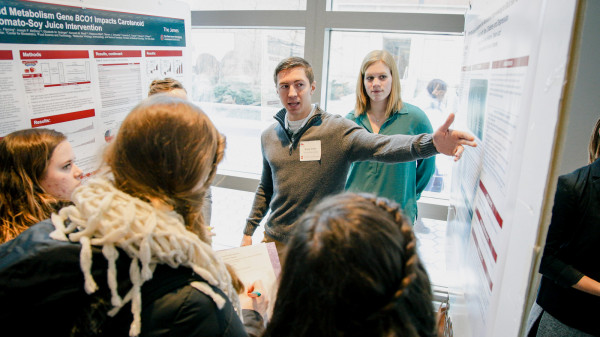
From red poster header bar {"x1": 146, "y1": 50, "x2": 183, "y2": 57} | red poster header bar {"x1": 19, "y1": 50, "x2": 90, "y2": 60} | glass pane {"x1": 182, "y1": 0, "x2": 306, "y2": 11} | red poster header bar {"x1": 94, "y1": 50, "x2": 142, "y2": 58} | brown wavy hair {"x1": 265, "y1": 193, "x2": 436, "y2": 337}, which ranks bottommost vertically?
brown wavy hair {"x1": 265, "y1": 193, "x2": 436, "y2": 337}

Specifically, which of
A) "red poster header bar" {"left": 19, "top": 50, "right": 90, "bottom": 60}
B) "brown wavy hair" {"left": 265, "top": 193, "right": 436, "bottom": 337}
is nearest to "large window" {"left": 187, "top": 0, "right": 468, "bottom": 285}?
"red poster header bar" {"left": 19, "top": 50, "right": 90, "bottom": 60}

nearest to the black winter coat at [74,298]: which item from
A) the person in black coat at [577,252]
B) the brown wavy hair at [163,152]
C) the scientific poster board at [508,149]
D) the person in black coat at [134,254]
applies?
the person in black coat at [134,254]

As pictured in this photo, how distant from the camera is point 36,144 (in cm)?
149

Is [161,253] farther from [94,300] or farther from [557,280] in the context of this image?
[557,280]

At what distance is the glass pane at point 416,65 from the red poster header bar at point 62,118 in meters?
1.84

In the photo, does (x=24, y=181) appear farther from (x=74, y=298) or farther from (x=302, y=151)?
(x=302, y=151)

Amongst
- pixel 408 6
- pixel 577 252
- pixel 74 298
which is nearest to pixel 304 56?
pixel 408 6

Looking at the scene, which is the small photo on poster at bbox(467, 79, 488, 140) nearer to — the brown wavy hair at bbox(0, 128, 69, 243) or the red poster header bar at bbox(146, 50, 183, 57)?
the brown wavy hair at bbox(0, 128, 69, 243)

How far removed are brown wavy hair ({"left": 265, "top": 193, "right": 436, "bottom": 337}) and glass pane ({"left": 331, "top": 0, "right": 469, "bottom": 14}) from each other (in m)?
2.37

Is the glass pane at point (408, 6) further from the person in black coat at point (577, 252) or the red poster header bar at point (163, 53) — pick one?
the person in black coat at point (577, 252)

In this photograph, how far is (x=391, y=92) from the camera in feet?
7.41

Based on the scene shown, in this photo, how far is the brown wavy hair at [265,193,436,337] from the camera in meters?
0.60

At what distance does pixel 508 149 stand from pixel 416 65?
2.21 m

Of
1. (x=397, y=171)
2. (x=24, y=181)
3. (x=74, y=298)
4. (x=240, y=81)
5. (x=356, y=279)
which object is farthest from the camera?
(x=240, y=81)
